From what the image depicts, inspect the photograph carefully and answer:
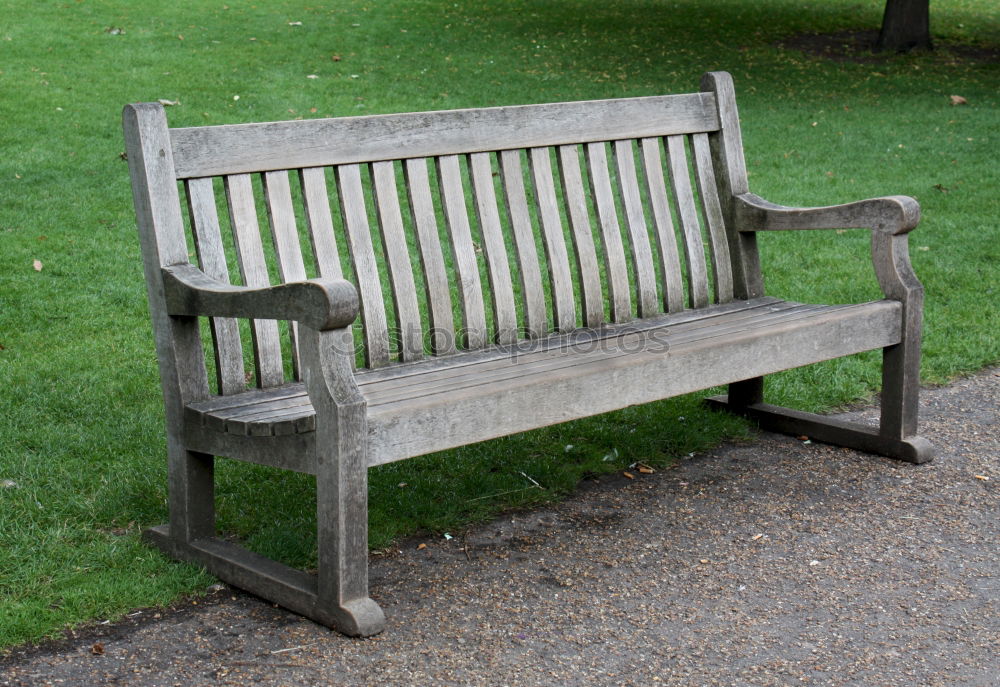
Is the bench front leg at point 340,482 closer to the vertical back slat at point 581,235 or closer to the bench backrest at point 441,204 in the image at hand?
the bench backrest at point 441,204

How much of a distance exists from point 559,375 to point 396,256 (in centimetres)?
67

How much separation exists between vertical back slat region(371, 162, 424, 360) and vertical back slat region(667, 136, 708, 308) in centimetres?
118

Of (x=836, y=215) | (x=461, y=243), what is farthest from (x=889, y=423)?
(x=461, y=243)

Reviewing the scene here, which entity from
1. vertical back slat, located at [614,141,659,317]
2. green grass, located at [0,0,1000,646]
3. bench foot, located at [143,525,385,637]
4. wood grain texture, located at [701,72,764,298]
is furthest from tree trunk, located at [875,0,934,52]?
bench foot, located at [143,525,385,637]

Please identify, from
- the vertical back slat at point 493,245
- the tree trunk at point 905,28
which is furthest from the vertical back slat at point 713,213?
the tree trunk at point 905,28

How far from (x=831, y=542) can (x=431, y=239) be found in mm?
1497

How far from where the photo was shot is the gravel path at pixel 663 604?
2627mm

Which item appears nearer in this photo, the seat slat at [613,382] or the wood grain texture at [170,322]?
the seat slat at [613,382]

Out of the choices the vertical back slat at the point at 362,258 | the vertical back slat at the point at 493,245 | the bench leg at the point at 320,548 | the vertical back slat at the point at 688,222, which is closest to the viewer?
the bench leg at the point at 320,548

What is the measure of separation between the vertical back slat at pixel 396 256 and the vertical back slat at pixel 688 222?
1.18 meters

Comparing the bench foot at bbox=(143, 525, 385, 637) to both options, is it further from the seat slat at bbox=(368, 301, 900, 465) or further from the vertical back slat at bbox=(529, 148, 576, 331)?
the vertical back slat at bbox=(529, 148, 576, 331)

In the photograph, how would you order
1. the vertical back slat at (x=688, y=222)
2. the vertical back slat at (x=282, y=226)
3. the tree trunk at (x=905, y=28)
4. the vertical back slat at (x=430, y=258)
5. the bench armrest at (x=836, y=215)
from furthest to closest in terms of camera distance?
the tree trunk at (x=905, y=28), the vertical back slat at (x=688, y=222), the bench armrest at (x=836, y=215), the vertical back slat at (x=430, y=258), the vertical back slat at (x=282, y=226)

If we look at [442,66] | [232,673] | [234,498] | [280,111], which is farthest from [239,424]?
[442,66]

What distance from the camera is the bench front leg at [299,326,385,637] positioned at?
8.57 ft
